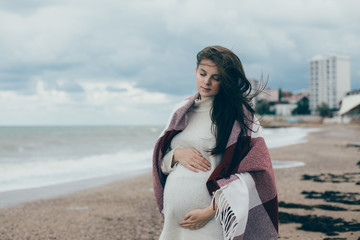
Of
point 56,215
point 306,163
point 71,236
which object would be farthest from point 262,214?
point 306,163

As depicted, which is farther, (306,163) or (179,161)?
(306,163)

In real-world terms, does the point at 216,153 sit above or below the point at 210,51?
below

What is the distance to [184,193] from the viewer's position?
70.1 inches

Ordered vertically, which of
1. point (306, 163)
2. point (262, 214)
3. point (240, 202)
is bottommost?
point (306, 163)

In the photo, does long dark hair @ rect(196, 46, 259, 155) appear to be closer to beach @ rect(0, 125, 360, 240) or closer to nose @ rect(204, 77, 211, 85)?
nose @ rect(204, 77, 211, 85)

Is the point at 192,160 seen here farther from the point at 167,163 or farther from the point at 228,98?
the point at 228,98

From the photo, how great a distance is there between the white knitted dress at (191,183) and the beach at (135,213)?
3.15 metres

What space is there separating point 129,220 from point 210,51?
4.45 meters

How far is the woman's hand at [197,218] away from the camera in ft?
5.65

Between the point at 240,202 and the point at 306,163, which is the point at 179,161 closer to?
the point at 240,202

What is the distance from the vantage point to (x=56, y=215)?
19.9ft

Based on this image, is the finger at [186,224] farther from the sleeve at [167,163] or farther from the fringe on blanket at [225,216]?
the sleeve at [167,163]

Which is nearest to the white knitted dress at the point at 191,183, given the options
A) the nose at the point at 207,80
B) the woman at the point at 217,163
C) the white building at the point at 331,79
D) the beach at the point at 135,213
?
the woman at the point at 217,163

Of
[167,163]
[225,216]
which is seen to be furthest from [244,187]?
[167,163]
